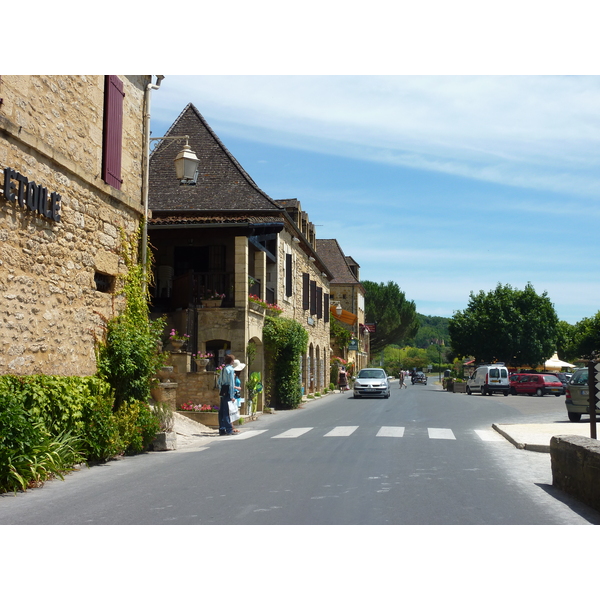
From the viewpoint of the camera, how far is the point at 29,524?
6.13 m

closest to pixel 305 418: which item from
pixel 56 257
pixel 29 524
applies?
pixel 56 257

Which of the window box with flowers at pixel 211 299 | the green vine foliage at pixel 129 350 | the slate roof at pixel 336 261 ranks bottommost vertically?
the green vine foliage at pixel 129 350

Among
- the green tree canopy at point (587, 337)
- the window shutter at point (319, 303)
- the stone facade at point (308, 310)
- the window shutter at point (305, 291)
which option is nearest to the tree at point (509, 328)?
the green tree canopy at point (587, 337)

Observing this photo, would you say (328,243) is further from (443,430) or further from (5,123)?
(5,123)

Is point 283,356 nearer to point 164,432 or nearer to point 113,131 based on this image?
point 164,432

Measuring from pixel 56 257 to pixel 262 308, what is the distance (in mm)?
13611

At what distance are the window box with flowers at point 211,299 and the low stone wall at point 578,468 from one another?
14.3 m

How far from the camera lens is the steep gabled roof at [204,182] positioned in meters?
23.3

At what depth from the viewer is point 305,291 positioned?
32.1 m

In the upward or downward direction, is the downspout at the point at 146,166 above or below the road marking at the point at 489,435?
above

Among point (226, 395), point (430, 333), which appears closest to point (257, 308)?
point (226, 395)

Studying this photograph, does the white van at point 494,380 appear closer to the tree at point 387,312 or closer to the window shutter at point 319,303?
the window shutter at point 319,303

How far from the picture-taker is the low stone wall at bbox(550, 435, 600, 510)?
679 centimetres

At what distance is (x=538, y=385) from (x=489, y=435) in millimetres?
28244
